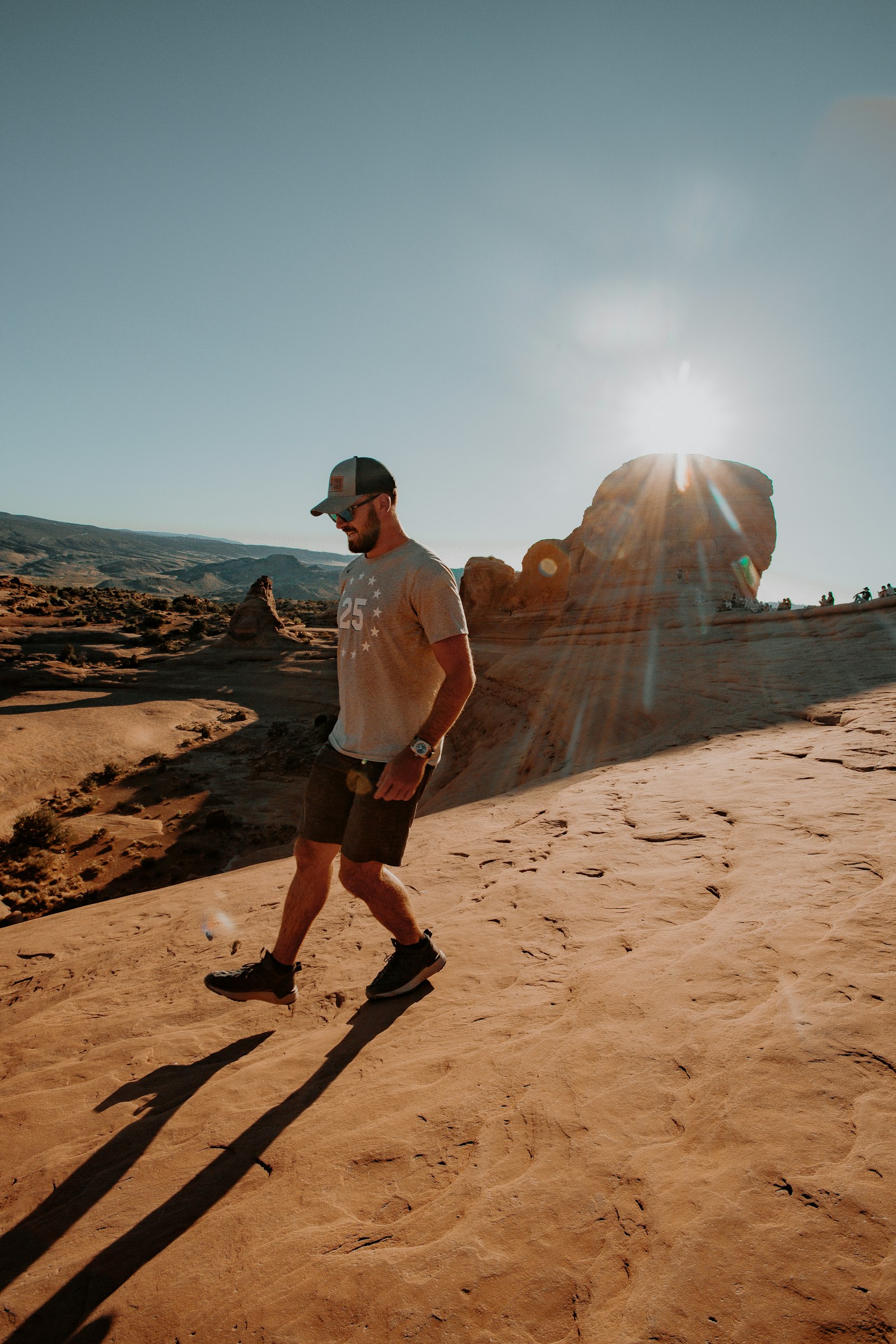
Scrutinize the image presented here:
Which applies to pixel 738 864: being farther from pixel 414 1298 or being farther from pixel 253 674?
pixel 253 674

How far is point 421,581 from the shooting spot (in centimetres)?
233

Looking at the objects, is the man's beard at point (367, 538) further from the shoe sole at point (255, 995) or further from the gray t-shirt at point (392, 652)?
the shoe sole at point (255, 995)

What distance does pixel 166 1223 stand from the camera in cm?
172

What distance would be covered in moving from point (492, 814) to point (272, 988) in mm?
3378

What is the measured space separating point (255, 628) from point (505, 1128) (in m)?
24.7

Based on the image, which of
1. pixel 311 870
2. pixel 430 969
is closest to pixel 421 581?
pixel 311 870

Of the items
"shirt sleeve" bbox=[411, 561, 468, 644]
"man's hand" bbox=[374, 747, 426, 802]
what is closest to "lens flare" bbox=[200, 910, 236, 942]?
"man's hand" bbox=[374, 747, 426, 802]

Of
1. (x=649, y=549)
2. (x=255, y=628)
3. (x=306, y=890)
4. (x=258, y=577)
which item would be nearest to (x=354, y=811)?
(x=306, y=890)

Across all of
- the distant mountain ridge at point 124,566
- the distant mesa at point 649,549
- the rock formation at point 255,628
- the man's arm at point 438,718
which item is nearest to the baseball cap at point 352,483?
the man's arm at point 438,718

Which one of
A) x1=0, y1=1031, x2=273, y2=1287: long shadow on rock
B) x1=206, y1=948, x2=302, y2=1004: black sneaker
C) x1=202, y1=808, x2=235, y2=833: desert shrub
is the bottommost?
x1=202, y1=808, x2=235, y2=833: desert shrub

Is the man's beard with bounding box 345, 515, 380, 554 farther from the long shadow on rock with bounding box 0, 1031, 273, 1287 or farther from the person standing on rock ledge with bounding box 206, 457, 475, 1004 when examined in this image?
the long shadow on rock with bounding box 0, 1031, 273, 1287

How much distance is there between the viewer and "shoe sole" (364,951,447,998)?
9.01 ft

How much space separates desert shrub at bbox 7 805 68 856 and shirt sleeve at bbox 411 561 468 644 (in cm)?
879

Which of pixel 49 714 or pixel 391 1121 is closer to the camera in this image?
pixel 391 1121
